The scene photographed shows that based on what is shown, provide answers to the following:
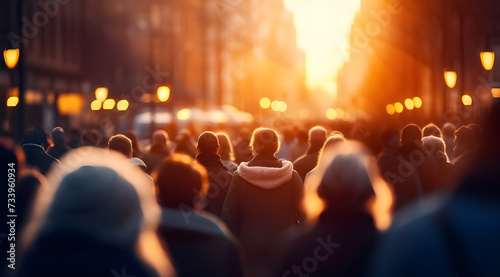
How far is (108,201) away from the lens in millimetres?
3215

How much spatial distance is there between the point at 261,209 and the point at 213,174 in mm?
1868

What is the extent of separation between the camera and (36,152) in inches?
393

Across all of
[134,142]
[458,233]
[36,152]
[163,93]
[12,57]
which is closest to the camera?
[458,233]

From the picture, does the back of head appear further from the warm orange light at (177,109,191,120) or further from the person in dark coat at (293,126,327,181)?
the warm orange light at (177,109,191,120)

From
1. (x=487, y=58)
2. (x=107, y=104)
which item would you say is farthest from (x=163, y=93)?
(x=487, y=58)

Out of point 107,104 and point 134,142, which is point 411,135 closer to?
point 134,142

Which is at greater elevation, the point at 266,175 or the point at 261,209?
the point at 266,175

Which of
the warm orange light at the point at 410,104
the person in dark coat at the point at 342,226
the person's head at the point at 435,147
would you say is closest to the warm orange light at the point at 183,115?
the warm orange light at the point at 410,104

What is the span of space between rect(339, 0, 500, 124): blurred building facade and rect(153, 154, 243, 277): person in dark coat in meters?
19.3

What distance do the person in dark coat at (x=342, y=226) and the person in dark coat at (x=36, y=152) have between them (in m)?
5.94

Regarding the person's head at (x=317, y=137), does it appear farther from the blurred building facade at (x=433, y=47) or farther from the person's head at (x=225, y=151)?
the blurred building facade at (x=433, y=47)

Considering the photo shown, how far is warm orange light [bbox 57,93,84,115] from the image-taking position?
5088 centimetres

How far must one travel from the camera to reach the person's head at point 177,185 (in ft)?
14.9

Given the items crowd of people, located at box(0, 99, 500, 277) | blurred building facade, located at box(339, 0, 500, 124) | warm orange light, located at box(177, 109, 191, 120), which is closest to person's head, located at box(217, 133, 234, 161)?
crowd of people, located at box(0, 99, 500, 277)
